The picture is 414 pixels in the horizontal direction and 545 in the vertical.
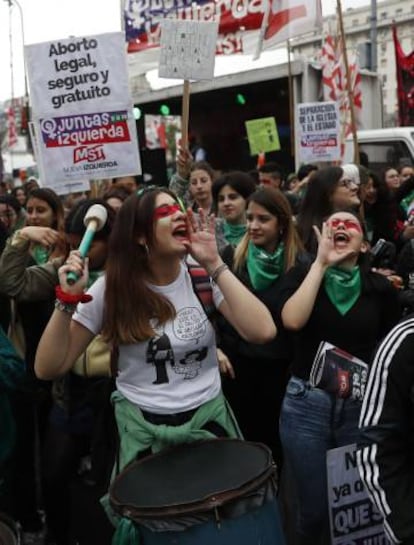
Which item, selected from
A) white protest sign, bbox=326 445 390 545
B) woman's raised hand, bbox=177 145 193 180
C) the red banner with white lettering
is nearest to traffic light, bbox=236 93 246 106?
the red banner with white lettering

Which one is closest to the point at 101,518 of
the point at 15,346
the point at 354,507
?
the point at 15,346

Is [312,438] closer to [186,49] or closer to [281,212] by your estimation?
[281,212]

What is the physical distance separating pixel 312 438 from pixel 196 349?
676 mm

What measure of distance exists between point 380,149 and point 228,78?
4073 millimetres

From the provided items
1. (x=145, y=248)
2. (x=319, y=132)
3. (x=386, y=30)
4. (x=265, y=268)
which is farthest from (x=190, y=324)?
(x=386, y=30)

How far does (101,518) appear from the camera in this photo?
12.7 ft

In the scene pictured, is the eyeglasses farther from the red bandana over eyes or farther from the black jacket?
the black jacket

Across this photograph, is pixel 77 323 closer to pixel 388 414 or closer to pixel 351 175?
pixel 388 414

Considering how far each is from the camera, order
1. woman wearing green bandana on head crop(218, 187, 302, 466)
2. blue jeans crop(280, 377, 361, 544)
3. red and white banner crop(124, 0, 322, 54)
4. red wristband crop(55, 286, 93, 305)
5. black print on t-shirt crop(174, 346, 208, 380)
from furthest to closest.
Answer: red and white banner crop(124, 0, 322, 54) < woman wearing green bandana on head crop(218, 187, 302, 466) < blue jeans crop(280, 377, 361, 544) < black print on t-shirt crop(174, 346, 208, 380) < red wristband crop(55, 286, 93, 305)

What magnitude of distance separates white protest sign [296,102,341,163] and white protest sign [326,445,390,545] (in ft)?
17.0

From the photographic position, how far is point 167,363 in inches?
93.4

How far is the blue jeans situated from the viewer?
2658 millimetres

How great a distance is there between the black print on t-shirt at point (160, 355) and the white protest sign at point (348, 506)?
0.72m

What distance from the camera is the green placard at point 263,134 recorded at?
8969mm
